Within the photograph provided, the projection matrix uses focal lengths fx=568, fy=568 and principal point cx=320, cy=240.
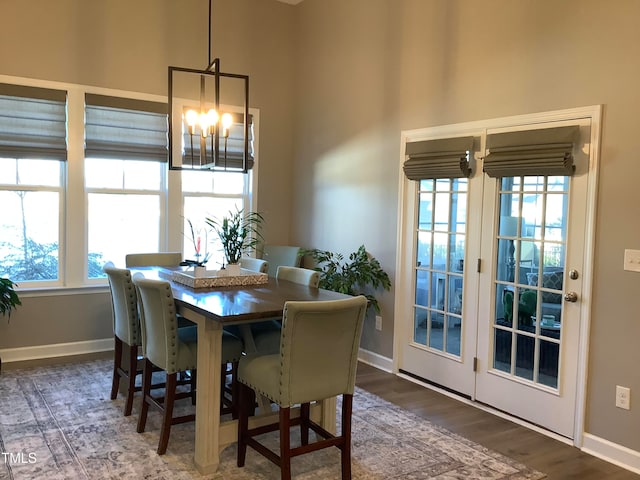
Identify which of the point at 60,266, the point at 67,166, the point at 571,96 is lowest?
the point at 60,266

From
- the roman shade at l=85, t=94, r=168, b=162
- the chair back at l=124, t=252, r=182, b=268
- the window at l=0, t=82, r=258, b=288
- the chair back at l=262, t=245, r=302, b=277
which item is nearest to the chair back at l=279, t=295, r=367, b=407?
the window at l=0, t=82, r=258, b=288

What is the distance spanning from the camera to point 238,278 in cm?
381

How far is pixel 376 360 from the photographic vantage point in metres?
5.07

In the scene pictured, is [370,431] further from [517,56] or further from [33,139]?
[33,139]

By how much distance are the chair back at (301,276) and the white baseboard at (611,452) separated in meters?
1.89

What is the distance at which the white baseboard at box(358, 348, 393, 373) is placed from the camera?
492 centimetres

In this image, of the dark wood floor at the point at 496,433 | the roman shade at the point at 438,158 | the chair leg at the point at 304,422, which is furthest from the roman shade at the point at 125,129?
the chair leg at the point at 304,422

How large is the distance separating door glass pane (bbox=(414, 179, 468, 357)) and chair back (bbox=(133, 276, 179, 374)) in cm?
217

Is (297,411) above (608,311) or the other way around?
the other way around

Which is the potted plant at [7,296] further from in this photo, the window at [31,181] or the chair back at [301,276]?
the chair back at [301,276]

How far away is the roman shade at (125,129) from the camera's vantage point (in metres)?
5.12

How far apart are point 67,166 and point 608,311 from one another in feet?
14.5

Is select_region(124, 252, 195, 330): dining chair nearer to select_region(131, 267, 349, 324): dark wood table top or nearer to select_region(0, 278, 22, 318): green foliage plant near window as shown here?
select_region(131, 267, 349, 324): dark wood table top

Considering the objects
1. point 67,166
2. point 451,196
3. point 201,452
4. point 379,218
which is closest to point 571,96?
point 451,196
